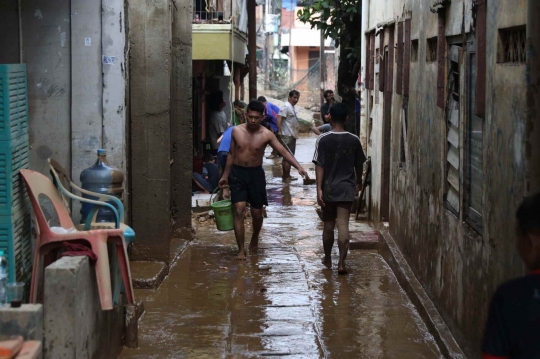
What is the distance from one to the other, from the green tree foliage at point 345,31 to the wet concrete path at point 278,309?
5.77 metres

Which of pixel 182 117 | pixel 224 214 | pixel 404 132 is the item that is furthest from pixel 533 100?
pixel 182 117

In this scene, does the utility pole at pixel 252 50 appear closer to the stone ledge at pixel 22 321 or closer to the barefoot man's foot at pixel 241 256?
the barefoot man's foot at pixel 241 256

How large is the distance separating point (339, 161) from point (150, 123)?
6.68 feet

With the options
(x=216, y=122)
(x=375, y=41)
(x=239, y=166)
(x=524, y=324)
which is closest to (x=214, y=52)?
(x=216, y=122)

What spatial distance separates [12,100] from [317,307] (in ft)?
11.3

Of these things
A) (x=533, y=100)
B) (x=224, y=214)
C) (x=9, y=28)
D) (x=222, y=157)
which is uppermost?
(x=9, y=28)

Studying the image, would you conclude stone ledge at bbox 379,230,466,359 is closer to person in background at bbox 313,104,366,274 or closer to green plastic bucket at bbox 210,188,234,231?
person in background at bbox 313,104,366,274

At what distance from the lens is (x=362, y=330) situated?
7016mm

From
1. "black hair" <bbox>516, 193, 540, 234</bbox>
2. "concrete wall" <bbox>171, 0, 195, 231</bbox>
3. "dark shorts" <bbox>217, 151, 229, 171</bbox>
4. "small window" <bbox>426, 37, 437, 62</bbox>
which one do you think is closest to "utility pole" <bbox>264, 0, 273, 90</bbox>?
"dark shorts" <bbox>217, 151, 229, 171</bbox>

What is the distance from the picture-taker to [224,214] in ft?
32.7

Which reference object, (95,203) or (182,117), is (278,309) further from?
(182,117)

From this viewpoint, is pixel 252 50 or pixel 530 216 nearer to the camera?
pixel 530 216

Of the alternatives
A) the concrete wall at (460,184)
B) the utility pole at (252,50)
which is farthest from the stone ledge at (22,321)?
the utility pole at (252,50)

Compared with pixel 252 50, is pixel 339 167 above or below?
below
